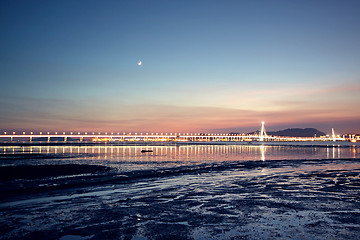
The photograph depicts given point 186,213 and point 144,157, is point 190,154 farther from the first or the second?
point 186,213

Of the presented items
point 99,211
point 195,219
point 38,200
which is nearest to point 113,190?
point 38,200

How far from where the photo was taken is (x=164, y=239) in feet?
22.7

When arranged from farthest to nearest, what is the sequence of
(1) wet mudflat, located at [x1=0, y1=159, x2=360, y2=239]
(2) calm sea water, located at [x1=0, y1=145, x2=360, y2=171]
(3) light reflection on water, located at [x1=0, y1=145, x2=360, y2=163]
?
(3) light reflection on water, located at [x1=0, y1=145, x2=360, y2=163], (2) calm sea water, located at [x1=0, y1=145, x2=360, y2=171], (1) wet mudflat, located at [x1=0, y1=159, x2=360, y2=239]

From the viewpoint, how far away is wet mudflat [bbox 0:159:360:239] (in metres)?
7.37

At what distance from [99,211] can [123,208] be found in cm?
91

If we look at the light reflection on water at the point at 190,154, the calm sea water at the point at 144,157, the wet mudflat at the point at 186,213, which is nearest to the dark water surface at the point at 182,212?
the wet mudflat at the point at 186,213

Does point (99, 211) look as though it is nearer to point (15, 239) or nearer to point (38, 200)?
point (15, 239)

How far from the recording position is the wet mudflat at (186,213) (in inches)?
290

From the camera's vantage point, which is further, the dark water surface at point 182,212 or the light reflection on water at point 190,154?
the light reflection on water at point 190,154

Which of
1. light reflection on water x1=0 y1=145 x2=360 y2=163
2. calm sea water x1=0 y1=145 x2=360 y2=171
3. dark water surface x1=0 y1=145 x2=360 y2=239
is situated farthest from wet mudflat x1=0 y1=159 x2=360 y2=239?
light reflection on water x1=0 y1=145 x2=360 y2=163

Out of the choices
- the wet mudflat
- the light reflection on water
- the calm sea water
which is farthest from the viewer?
the light reflection on water

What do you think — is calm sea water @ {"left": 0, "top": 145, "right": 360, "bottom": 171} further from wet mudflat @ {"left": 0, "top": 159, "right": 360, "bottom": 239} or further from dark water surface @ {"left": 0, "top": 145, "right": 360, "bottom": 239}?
wet mudflat @ {"left": 0, "top": 159, "right": 360, "bottom": 239}

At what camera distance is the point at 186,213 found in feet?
31.0

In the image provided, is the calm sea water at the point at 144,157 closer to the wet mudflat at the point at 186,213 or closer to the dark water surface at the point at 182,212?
the dark water surface at the point at 182,212
